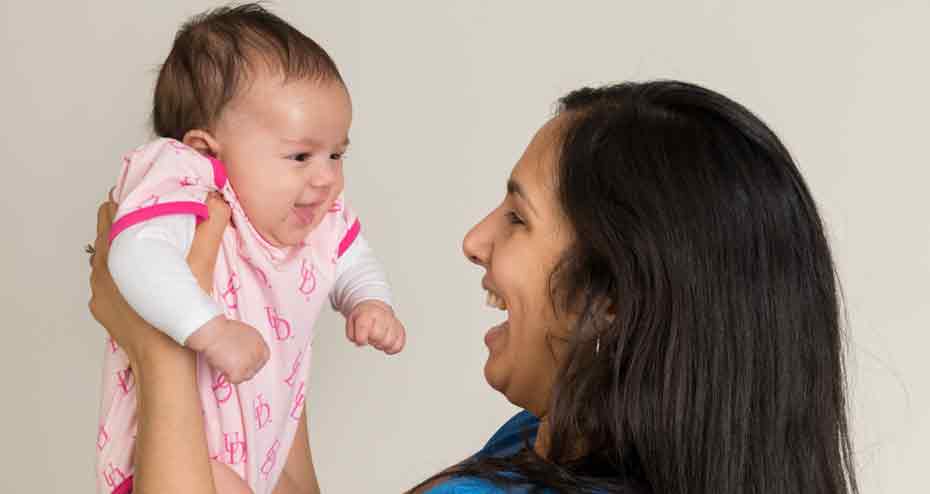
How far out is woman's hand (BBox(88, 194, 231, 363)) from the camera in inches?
68.9

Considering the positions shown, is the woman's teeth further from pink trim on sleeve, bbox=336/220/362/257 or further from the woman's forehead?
pink trim on sleeve, bbox=336/220/362/257

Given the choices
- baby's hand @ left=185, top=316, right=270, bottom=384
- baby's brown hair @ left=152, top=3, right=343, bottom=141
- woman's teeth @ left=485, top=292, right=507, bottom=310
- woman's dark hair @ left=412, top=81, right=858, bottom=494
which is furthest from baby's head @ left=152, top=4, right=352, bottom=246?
woman's dark hair @ left=412, top=81, right=858, bottom=494

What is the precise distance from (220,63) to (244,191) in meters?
0.19

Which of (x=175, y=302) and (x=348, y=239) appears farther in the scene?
(x=348, y=239)

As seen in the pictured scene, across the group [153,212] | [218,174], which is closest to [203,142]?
[218,174]

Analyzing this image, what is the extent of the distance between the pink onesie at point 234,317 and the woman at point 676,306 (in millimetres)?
444

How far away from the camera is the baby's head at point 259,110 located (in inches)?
72.7

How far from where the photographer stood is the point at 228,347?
1688mm

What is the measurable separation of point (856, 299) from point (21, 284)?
75.6 inches

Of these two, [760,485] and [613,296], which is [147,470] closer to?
[613,296]

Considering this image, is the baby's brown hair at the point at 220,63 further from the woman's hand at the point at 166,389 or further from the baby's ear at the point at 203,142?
the woman's hand at the point at 166,389

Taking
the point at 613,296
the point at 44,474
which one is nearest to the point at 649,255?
the point at 613,296

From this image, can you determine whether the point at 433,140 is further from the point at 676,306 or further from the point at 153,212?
the point at 676,306

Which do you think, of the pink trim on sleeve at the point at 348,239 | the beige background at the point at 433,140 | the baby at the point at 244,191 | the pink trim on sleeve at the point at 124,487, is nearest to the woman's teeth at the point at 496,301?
the baby at the point at 244,191
